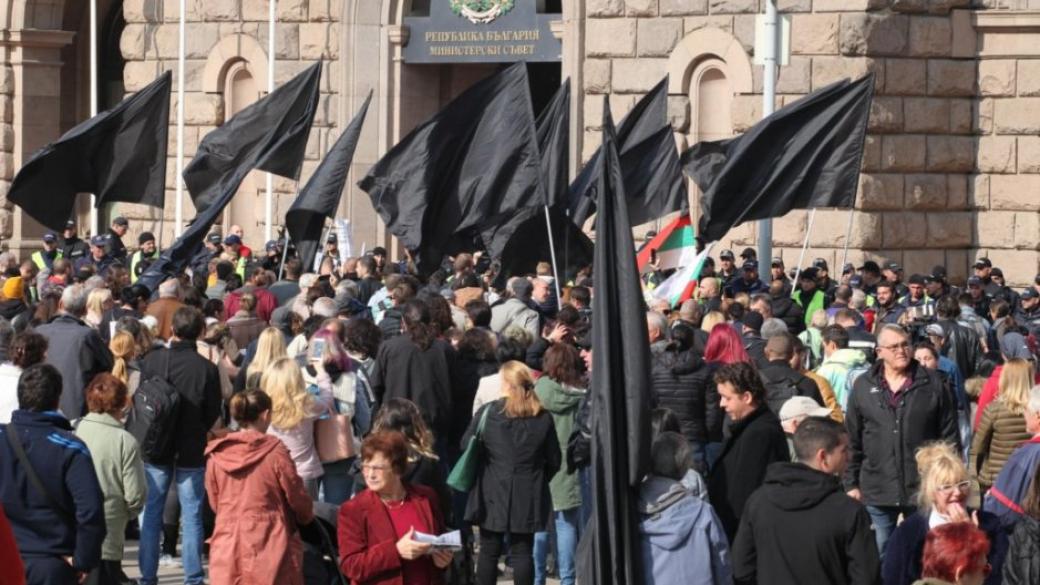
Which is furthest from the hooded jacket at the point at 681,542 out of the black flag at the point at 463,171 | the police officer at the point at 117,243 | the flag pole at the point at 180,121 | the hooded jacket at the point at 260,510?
the flag pole at the point at 180,121

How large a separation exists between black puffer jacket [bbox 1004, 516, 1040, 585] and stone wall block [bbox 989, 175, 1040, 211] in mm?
15723

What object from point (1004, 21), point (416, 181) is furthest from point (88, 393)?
point (1004, 21)

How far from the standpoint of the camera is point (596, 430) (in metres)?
8.09

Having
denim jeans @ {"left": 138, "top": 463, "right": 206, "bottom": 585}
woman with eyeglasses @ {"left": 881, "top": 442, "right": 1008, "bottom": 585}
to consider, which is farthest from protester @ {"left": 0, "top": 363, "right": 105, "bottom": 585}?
denim jeans @ {"left": 138, "top": 463, "right": 206, "bottom": 585}

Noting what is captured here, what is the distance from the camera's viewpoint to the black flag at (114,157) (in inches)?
716

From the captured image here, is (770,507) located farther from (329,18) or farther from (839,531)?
(329,18)

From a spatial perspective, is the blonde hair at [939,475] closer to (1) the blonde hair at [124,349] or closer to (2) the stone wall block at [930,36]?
(1) the blonde hair at [124,349]

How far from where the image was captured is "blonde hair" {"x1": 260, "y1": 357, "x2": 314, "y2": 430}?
1070cm

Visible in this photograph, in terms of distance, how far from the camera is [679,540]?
26.1 ft

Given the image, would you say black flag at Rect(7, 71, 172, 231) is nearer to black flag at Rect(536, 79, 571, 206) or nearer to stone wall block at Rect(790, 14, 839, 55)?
black flag at Rect(536, 79, 571, 206)

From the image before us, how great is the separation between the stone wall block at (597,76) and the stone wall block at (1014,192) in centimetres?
423

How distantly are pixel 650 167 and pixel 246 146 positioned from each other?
348 cm

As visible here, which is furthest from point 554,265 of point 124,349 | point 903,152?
point 903,152

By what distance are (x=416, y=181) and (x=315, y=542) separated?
25.1 feet
